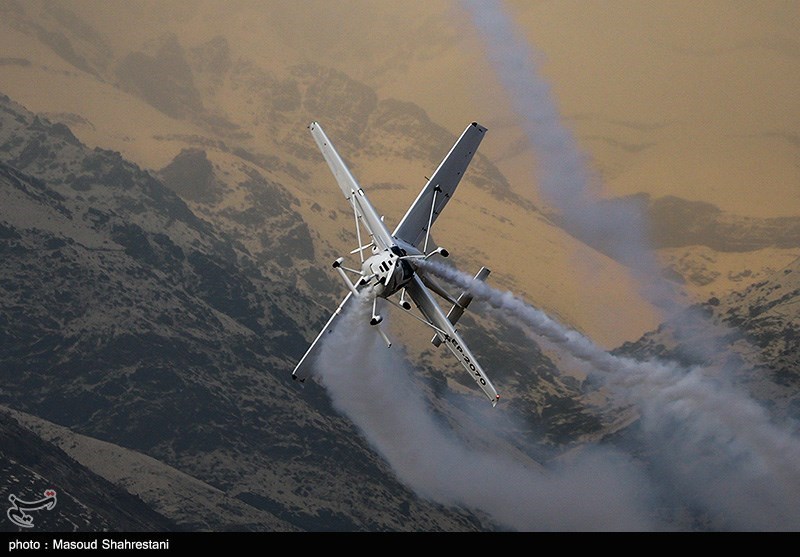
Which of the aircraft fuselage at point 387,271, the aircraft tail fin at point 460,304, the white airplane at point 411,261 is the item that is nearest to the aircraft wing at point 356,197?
the white airplane at point 411,261

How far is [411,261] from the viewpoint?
91250mm

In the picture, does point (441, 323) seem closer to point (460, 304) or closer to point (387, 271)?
point (460, 304)

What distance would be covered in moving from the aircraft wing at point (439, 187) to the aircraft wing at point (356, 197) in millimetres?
4323

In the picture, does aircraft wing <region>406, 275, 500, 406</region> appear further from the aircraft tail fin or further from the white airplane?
the aircraft tail fin

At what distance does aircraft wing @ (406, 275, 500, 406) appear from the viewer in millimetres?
94000

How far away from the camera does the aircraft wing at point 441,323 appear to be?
94000 mm

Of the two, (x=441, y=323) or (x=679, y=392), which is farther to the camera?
(x=679, y=392)

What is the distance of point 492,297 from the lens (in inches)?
3949

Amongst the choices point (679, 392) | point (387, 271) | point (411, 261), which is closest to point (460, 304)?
point (411, 261)

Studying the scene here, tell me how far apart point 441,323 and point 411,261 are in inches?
253

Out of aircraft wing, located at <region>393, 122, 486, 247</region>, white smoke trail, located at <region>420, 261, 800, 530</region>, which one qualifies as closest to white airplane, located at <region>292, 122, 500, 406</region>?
aircraft wing, located at <region>393, 122, 486, 247</region>

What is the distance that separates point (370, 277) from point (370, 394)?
110128mm
